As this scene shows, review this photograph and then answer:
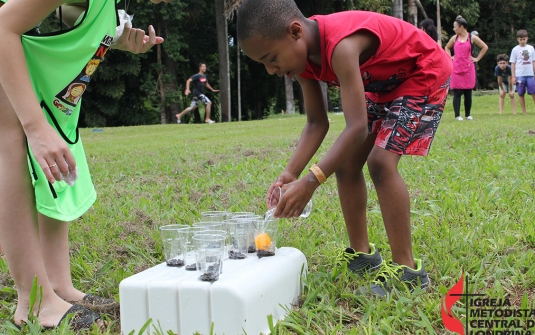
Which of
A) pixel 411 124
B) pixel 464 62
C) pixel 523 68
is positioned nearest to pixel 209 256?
pixel 411 124

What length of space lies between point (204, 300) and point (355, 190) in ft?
3.60

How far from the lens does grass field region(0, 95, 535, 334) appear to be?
233 cm

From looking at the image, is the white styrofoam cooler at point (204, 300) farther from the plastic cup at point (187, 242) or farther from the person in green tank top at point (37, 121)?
the person in green tank top at point (37, 121)

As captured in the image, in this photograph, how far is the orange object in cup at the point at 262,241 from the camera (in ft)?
8.28

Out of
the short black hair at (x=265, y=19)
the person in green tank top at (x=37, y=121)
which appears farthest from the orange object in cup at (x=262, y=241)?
the short black hair at (x=265, y=19)

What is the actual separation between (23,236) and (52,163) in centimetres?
45

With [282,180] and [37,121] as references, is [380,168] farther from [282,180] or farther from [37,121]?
[37,121]

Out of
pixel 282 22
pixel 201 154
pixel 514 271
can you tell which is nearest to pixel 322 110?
pixel 282 22

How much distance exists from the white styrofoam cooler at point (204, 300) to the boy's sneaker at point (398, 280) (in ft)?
1.57

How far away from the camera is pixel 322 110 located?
2861 mm

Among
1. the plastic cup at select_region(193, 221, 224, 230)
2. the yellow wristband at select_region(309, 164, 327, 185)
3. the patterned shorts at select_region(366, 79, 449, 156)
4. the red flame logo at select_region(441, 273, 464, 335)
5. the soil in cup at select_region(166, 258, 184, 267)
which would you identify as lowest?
the red flame logo at select_region(441, 273, 464, 335)

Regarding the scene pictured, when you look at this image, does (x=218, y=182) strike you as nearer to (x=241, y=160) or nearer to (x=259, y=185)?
(x=259, y=185)

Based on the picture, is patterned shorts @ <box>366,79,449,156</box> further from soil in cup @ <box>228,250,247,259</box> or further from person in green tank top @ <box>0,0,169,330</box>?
person in green tank top @ <box>0,0,169,330</box>

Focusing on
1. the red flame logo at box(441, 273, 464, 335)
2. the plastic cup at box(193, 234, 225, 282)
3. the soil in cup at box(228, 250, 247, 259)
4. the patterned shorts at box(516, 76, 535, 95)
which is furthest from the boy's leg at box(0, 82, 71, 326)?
the patterned shorts at box(516, 76, 535, 95)
